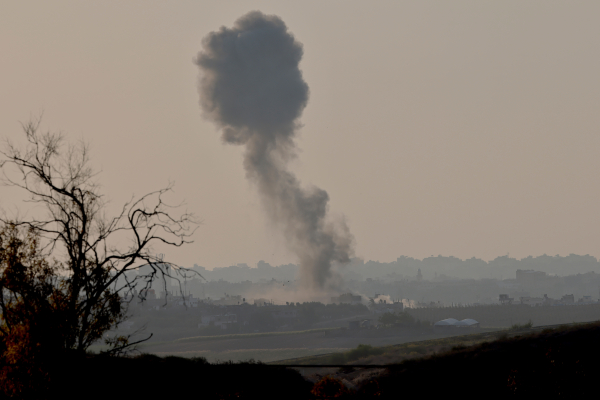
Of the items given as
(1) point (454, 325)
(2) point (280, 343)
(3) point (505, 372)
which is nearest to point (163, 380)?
(3) point (505, 372)

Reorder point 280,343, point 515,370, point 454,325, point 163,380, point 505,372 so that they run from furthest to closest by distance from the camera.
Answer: point 280,343 < point 454,325 < point 505,372 < point 163,380 < point 515,370

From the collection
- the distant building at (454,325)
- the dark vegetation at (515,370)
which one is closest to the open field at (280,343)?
the distant building at (454,325)

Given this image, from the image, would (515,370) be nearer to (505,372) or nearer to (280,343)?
(505,372)

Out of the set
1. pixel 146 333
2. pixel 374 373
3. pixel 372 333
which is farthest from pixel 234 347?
pixel 374 373

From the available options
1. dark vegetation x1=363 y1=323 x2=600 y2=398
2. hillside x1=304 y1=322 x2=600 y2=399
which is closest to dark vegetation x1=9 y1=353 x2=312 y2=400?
hillside x1=304 y1=322 x2=600 y2=399

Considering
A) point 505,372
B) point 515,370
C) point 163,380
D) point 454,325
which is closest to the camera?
point 515,370

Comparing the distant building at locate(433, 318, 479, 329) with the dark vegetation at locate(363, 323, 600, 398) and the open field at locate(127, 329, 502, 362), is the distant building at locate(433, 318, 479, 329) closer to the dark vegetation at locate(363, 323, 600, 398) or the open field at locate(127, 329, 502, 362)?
the open field at locate(127, 329, 502, 362)

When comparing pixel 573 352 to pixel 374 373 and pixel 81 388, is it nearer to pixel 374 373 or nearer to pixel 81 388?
pixel 374 373

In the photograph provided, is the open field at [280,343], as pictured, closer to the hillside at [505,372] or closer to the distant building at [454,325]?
the distant building at [454,325]

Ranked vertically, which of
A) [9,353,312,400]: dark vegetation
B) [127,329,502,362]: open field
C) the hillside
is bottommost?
[127,329,502,362]: open field

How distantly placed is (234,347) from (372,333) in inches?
1583

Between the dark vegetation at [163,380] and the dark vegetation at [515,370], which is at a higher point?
the dark vegetation at [163,380]

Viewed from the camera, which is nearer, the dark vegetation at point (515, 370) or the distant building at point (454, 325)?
the dark vegetation at point (515, 370)

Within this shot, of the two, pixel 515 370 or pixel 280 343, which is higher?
pixel 515 370
